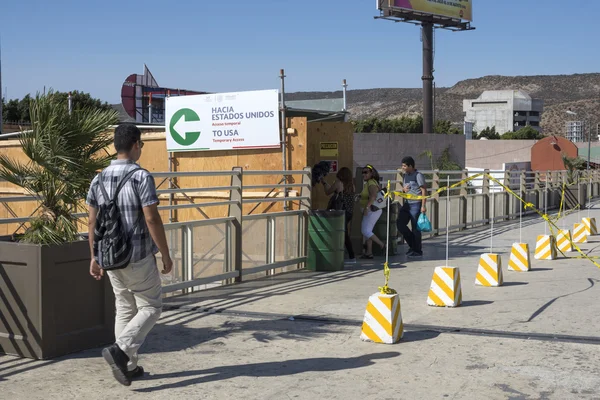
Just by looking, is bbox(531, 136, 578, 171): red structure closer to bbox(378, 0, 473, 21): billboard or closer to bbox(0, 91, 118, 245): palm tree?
bbox(378, 0, 473, 21): billboard

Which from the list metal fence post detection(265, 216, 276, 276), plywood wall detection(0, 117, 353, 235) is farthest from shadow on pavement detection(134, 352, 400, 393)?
plywood wall detection(0, 117, 353, 235)

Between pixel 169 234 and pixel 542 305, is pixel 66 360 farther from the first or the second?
pixel 542 305

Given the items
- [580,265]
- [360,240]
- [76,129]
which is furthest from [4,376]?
[580,265]

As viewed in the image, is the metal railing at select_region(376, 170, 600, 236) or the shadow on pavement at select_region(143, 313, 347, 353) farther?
the metal railing at select_region(376, 170, 600, 236)

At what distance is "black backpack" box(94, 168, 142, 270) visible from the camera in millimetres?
5551

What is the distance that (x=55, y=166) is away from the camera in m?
6.70

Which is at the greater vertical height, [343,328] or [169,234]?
[169,234]

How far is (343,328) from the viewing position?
789 cm

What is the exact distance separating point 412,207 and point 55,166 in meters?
8.60

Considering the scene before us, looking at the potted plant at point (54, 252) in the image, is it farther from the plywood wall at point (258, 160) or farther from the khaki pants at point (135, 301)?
the plywood wall at point (258, 160)

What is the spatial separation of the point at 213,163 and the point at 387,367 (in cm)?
933

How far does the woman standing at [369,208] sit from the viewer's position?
13430 millimetres

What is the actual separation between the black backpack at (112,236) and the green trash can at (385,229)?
29.5 ft

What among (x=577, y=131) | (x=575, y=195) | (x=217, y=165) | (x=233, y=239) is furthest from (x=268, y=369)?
(x=577, y=131)
